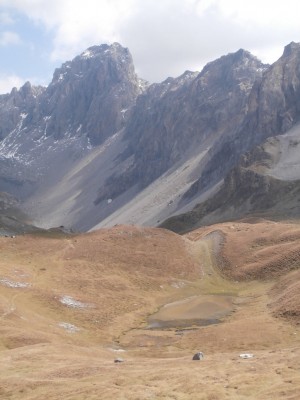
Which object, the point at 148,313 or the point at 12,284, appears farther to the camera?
the point at 12,284

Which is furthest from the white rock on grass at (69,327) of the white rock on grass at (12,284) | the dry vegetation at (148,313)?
the white rock on grass at (12,284)

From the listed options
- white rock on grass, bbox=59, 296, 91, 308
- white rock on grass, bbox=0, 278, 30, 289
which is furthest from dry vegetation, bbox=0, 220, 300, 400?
white rock on grass, bbox=59, 296, 91, 308

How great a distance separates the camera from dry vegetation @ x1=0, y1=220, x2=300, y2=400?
101 feet

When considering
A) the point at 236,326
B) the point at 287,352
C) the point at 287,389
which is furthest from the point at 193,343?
the point at 287,389

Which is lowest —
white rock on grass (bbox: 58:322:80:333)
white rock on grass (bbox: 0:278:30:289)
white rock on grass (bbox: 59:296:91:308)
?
white rock on grass (bbox: 58:322:80:333)

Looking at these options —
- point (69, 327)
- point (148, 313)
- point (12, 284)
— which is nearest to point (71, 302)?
point (69, 327)

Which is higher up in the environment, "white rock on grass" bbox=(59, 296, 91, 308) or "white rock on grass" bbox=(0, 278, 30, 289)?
"white rock on grass" bbox=(0, 278, 30, 289)

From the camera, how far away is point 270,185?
190 metres

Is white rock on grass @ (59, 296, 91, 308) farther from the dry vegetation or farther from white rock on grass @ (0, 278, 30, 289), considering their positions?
white rock on grass @ (0, 278, 30, 289)

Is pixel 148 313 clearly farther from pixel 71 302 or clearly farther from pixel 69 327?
pixel 69 327

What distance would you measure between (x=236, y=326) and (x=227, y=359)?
56.6 feet

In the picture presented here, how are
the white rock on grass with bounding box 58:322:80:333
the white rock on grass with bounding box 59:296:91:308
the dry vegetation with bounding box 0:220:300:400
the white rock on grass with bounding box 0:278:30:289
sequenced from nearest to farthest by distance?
the dry vegetation with bounding box 0:220:300:400 → the white rock on grass with bounding box 58:322:80:333 → the white rock on grass with bounding box 59:296:91:308 → the white rock on grass with bounding box 0:278:30:289

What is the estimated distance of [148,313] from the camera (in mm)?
67688

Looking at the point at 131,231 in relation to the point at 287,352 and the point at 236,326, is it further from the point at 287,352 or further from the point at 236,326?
the point at 287,352
